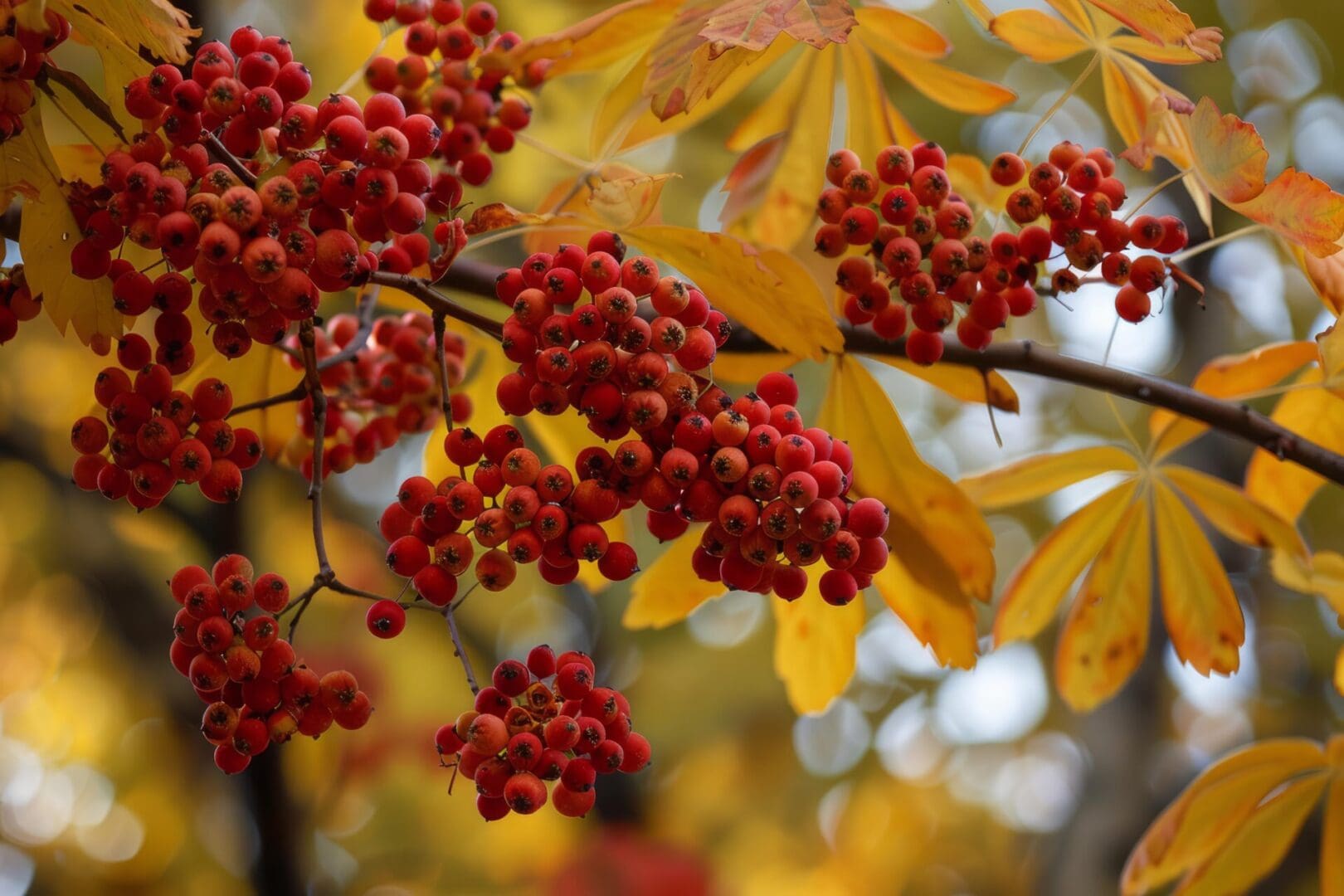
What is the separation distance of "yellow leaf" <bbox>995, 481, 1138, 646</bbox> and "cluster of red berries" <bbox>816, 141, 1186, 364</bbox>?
1.77 ft

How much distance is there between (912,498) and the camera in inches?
62.3

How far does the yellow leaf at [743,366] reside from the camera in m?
1.61

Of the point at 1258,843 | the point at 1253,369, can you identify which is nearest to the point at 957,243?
the point at 1253,369

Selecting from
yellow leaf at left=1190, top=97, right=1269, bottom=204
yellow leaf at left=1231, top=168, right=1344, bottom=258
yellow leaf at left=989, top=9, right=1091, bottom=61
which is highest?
yellow leaf at left=989, top=9, right=1091, bottom=61

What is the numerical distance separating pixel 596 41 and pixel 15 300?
2.65ft

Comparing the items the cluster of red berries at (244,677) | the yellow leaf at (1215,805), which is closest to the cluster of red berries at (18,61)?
the cluster of red berries at (244,677)

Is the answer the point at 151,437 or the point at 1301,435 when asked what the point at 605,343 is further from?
the point at 1301,435

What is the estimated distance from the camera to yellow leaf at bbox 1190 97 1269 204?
129cm

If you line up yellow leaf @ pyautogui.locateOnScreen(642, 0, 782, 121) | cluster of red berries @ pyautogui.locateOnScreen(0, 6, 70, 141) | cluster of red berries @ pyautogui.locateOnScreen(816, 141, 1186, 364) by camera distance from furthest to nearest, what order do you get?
cluster of red berries @ pyautogui.locateOnScreen(816, 141, 1186, 364), yellow leaf @ pyautogui.locateOnScreen(642, 0, 782, 121), cluster of red berries @ pyautogui.locateOnScreen(0, 6, 70, 141)

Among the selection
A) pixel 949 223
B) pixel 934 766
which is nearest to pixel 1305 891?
pixel 934 766

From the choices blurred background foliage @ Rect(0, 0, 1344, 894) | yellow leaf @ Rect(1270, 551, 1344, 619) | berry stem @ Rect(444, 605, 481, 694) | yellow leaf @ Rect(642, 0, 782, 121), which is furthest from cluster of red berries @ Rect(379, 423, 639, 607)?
blurred background foliage @ Rect(0, 0, 1344, 894)

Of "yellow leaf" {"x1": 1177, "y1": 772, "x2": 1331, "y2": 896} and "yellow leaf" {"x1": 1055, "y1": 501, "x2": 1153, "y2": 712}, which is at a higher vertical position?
"yellow leaf" {"x1": 1055, "y1": 501, "x2": 1153, "y2": 712}

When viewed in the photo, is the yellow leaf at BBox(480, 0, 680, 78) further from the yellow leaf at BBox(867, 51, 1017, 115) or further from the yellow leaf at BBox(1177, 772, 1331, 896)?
the yellow leaf at BBox(1177, 772, 1331, 896)

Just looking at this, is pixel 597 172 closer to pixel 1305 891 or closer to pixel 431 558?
pixel 431 558
